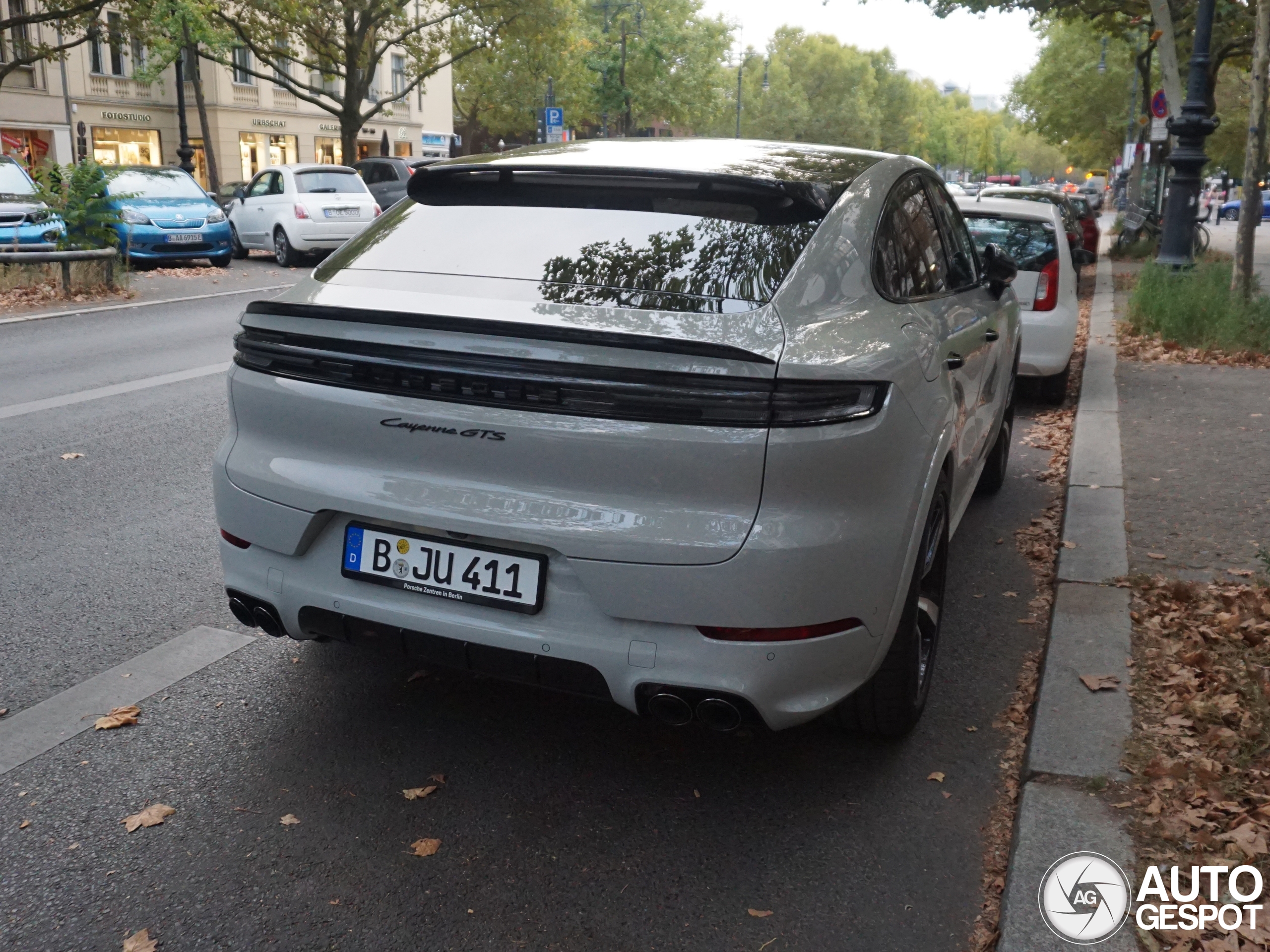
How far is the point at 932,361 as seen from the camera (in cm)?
353

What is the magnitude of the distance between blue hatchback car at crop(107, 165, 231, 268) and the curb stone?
608 inches

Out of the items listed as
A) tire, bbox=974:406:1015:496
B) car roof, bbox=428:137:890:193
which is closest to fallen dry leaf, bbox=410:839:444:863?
car roof, bbox=428:137:890:193

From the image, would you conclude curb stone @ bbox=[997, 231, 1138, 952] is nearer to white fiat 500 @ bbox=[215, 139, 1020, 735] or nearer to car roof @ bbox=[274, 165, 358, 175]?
white fiat 500 @ bbox=[215, 139, 1020, 735]

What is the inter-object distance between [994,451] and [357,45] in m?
30.0

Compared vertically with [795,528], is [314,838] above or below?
below

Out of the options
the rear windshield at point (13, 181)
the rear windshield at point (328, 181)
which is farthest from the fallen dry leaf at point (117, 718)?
the rear windshield at point (328, 181)

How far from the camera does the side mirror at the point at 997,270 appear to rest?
502 centimetres

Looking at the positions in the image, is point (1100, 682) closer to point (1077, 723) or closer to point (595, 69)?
point (1077, 723)

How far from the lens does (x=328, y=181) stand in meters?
20.7

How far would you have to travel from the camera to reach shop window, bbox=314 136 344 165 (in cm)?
5712

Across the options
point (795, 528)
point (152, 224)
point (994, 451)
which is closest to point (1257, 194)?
point (994, 451)

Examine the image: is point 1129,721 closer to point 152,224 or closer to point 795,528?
point 795,528
